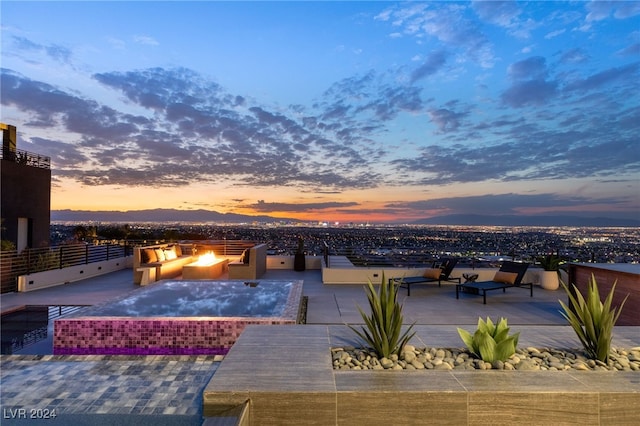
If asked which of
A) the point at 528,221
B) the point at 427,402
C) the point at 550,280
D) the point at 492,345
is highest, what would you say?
the point at 528,221

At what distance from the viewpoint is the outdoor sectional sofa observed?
9.03 metres

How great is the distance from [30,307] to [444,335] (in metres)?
7.27

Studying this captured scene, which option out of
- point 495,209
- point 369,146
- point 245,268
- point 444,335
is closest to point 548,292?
point 444,335

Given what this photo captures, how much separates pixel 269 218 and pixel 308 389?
102ft

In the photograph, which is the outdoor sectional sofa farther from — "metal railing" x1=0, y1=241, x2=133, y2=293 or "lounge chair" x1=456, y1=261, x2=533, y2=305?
"lounge chair" x1=456, y1=261, x2=533, y2=305

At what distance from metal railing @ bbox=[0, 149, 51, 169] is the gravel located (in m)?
14.5

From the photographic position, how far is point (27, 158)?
1282 cm

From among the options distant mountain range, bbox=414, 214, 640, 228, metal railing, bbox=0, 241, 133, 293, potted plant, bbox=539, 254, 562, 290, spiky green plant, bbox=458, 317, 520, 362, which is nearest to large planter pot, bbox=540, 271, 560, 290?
potted plant, bbox=539, 254, 562, 290

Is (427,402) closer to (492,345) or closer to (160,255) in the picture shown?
(492,345)

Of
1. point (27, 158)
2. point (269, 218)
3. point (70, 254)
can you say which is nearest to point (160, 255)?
point (70, 254)

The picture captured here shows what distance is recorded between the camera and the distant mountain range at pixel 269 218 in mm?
24719

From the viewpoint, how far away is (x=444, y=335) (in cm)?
340

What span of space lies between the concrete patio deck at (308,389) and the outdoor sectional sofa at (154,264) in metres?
5.09

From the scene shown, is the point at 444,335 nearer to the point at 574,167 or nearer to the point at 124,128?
the point at 124,128
